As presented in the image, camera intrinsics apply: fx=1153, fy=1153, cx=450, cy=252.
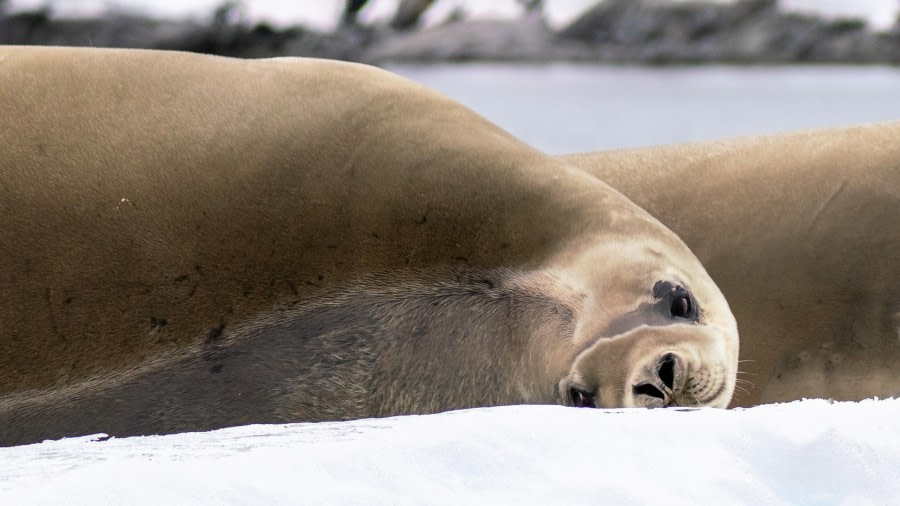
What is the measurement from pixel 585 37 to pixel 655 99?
3.80 metres

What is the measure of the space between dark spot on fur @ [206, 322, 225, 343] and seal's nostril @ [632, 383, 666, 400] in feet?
2.20

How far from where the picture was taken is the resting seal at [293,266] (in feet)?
5.99

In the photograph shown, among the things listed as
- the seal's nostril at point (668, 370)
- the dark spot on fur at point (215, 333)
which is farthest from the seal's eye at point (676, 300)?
the dark spot on fur at point (215, 333)

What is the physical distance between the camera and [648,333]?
1896mm

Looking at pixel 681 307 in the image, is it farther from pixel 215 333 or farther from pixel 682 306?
pixel 215 333

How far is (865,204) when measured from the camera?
2463 millimetres


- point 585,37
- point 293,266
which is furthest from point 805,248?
point 585,37

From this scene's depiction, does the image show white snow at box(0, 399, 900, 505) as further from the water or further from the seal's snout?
the water

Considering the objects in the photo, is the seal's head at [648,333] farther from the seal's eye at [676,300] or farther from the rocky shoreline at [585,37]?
the rocky shoreline at [585,37]

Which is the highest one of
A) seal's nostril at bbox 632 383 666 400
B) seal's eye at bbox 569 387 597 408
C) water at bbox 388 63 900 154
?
water at bbox 388 63 900 154

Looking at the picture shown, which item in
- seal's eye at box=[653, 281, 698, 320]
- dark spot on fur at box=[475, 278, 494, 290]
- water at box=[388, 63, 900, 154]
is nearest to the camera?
seal's eye at box=[653, 281, 698, 320]

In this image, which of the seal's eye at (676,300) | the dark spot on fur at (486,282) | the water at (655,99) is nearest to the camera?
the seal's eye at (676,300)

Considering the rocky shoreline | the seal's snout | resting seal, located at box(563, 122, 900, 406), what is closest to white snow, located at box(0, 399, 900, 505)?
the seal's snout

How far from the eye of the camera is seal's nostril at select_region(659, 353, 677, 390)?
1828 millimetres
